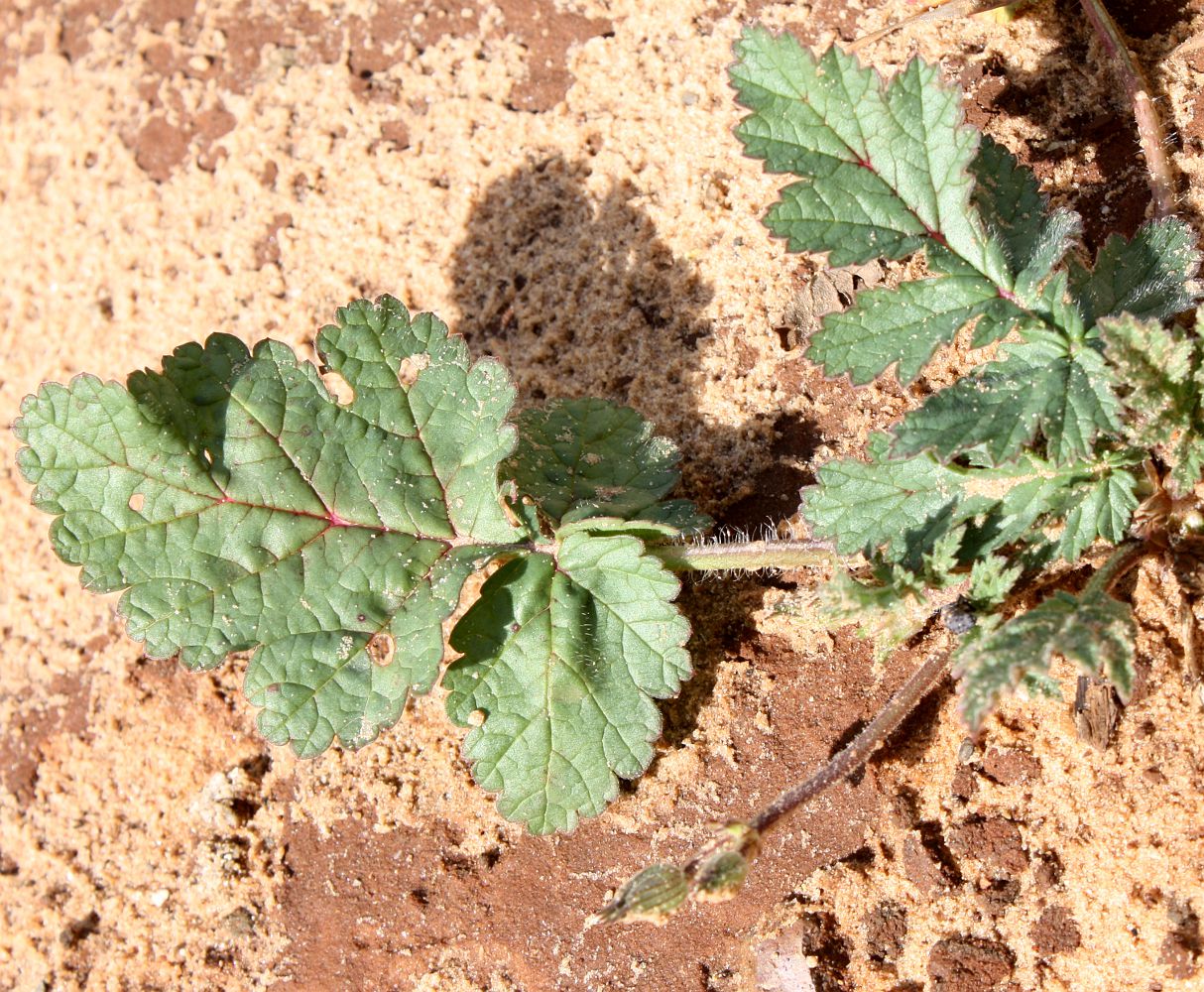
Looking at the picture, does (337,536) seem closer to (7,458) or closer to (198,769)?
(198,769)

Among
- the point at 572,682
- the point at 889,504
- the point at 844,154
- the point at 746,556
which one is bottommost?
the point at 572,682

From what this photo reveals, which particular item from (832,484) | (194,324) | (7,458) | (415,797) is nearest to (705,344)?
(832,484)

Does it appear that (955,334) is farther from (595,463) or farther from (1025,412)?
(595,463)

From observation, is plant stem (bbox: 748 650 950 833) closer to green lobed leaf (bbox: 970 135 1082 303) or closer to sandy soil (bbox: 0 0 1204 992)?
sandy soil (bbox: 0 0 1204 992)

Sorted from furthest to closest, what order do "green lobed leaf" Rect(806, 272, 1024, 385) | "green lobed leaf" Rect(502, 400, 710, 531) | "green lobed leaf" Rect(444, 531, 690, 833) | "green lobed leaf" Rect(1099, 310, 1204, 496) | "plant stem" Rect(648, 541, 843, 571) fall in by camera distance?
"green lobed leaf" Rect(502, 400, 710, 531), "plant stem" Rect(648, 541, 843, 571), "green lobed leaf" Rect(444, 531, 690, 833), "green lobed leaf" Rect(806, 272, 1024, 385), "green lobed leaf" Rect(1099, 310, 1204, 496)

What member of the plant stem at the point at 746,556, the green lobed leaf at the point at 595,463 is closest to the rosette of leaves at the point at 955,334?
the plant stem at the point at 746,556

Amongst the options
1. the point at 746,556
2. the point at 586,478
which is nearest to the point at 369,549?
the point at 586,478

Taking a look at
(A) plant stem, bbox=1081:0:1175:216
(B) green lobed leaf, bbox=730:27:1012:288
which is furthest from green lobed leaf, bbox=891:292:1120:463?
(A) plant stem, bbox=1081:0:1175:216
